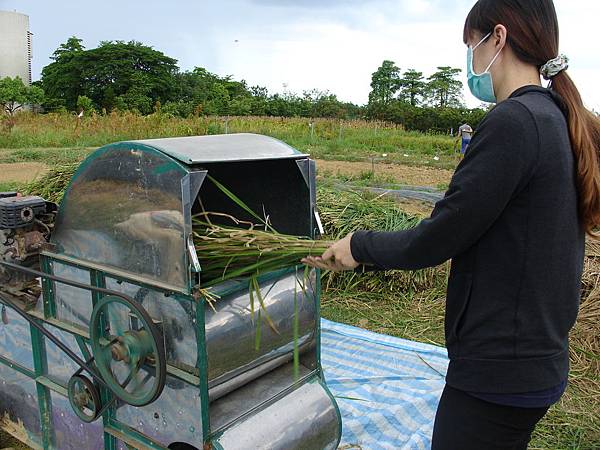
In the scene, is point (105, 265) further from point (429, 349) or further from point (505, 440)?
point (429, 349)

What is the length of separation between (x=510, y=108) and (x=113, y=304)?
1.56 m

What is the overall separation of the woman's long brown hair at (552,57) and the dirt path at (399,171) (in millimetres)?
9757

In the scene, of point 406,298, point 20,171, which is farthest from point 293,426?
point 20,171

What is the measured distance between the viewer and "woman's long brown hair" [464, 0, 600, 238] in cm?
144

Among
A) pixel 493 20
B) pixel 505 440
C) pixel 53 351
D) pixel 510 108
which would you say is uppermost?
pixel 493 20

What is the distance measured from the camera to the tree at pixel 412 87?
130 ft

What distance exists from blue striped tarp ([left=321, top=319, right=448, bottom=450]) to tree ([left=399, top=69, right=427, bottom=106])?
3711 cm

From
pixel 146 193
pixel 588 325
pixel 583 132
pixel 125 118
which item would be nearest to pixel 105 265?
pixel 146 193

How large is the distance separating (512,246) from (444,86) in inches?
1545

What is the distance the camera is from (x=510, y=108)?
137 centimetres

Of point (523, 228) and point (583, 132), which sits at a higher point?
point (583, 132)

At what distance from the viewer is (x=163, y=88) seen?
3794cm

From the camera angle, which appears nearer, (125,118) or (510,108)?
(510,108)

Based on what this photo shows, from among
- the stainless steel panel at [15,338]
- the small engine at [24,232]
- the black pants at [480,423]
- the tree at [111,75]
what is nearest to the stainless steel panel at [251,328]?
the black pants at [480,423]
